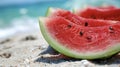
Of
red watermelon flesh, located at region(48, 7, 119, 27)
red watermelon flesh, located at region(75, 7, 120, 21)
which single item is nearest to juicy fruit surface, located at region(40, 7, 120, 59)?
red watermelon flesh, located at region(48, 7, 119, 27)

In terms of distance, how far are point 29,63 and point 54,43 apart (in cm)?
30

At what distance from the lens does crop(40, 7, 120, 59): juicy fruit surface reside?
2902 millimetres

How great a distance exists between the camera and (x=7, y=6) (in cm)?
1712

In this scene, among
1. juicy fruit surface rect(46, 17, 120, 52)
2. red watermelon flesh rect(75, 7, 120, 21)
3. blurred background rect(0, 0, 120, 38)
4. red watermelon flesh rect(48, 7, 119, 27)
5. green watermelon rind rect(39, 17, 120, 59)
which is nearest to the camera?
green watermelon rind rect(39, 17, 120, 59)

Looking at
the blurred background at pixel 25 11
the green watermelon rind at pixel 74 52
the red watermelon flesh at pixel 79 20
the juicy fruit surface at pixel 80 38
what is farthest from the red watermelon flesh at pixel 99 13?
the green watermelon rind at pixel 74 52

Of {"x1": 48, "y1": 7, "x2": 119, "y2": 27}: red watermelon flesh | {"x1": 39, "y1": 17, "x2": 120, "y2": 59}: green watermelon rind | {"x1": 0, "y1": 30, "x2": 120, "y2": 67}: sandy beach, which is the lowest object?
{"x1": 0, "y1": 30, "x2": 120, "y2": 67}: sandy beach

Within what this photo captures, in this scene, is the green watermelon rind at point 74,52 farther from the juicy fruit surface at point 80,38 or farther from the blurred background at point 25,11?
the blurred background at point 25,11

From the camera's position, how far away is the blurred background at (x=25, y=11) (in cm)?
960

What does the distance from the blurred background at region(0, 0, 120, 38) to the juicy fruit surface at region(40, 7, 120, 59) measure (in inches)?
62.2

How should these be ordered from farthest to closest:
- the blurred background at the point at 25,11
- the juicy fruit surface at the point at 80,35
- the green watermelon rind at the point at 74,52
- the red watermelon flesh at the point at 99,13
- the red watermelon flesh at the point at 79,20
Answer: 1. the blurred background at the point at 25,11
2. the red watermelon flesh at the point at 99,13
3. the red watermelon flesh at the point at 79,20
4. the juicy fruit surface at the point at 80,35
5. the green watermelon rind at the point at 74,52

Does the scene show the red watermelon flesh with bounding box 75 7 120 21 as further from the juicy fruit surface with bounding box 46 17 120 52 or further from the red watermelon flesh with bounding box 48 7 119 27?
the juicy fruit surface with bounding box 46 17 120 52

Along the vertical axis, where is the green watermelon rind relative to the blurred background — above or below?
above

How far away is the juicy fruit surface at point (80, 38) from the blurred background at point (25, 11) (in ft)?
5.18

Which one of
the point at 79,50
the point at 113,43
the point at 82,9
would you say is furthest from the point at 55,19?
the point at 82,9
